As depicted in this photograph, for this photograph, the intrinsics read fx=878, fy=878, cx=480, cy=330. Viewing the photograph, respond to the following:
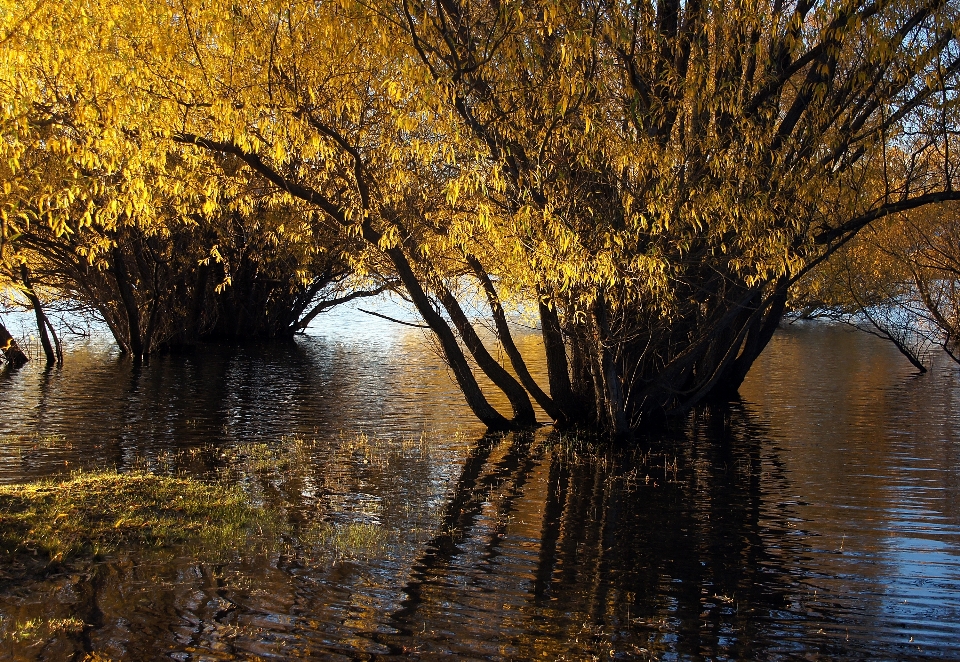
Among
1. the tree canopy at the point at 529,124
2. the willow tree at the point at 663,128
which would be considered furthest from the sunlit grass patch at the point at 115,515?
the willow tree at the point at 663,128

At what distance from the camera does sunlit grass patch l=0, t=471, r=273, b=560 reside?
24.8 ft

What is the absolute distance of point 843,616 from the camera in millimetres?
6832

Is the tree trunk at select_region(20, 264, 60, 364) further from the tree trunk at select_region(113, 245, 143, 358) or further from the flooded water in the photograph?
the flooded water

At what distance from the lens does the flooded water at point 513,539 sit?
620cm

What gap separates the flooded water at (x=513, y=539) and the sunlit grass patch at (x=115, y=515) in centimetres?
39

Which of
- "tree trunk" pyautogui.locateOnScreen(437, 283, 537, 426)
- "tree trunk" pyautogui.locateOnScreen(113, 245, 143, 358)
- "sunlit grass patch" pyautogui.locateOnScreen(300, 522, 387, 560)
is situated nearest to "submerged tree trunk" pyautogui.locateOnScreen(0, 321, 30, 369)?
"tree trunk" pyautogui.locateOnScreen(113, 245, 143, 358)

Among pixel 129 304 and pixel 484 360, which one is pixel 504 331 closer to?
pixel 484 360

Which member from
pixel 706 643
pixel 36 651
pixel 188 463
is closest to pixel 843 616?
pixel 706 643

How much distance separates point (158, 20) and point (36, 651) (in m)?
7.53

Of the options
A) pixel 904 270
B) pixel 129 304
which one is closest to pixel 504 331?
pixel 904 270

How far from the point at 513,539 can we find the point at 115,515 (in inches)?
153

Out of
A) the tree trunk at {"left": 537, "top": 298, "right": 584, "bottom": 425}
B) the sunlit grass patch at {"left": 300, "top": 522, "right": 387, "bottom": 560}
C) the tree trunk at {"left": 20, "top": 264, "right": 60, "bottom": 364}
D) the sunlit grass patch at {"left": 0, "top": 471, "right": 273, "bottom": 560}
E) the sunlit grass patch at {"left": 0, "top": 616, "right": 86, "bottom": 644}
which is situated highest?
the tree trunk at {"left": 20, "top": 264, "right": 60, "bottom": 364}

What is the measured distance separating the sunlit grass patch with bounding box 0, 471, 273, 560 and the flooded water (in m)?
0.39

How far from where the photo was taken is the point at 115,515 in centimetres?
845
